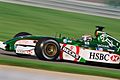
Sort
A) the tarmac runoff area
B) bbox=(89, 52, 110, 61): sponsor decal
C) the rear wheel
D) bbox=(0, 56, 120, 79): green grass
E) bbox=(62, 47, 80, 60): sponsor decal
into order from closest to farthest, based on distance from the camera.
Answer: the tarmac runoff area
bbox=(0, 56, 120, 79): green grass
the rear wheel
bbox=(62, 47, 80, 60): sponsor decal
bbox=(89, 52, 110, 61): sponsor decal

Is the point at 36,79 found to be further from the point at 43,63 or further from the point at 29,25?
the point at 29,25

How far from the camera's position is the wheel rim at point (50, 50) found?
10.7m

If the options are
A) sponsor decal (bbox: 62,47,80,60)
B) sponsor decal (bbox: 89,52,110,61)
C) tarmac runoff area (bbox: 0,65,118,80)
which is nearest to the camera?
tarmac runoff area (bbox: 0,65,118,80)

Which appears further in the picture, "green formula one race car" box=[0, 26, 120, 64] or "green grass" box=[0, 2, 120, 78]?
"green grass" box=[0, 2, 120, 78]

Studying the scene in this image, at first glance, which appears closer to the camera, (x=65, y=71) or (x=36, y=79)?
(x=36, y=79)

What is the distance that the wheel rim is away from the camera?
10688 millimetres

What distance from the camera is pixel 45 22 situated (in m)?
22.4

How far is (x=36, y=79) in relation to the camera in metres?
7.72

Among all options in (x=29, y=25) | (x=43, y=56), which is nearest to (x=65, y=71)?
(x=43, y=56)

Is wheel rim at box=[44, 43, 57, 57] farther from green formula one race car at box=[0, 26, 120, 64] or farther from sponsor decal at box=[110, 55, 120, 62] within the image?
sponsor decal at box=[110, 55, 120, 62]

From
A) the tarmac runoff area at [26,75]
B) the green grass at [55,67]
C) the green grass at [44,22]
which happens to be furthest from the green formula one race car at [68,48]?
the green grass at [44,22]

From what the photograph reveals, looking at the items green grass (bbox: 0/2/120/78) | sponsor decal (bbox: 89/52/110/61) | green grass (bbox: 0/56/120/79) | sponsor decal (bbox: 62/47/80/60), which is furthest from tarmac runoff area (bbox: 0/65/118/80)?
green grass (bbox: 0/2/120/78)

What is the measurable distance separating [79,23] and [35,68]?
14.7m

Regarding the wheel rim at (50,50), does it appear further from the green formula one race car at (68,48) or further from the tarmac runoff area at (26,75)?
the tarmac runoff area at (26,75)
